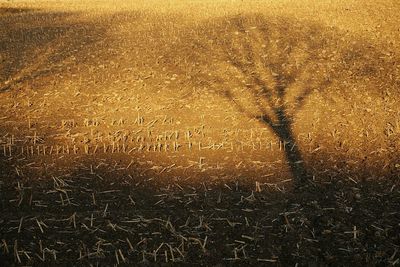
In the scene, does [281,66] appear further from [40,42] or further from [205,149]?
[40,42]

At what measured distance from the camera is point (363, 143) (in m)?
5.80

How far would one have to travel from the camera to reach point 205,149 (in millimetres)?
5879

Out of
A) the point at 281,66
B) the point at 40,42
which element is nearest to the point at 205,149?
the point at 281,66

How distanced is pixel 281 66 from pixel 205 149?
3828mm

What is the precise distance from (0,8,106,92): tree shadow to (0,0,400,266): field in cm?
8

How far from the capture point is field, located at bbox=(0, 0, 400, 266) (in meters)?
4.13

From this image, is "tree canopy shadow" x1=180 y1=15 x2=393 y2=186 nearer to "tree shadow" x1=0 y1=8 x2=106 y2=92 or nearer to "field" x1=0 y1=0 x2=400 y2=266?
"field" x1=0 y1=0 x2=400 y2=266

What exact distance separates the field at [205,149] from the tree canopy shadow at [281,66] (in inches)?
1.8

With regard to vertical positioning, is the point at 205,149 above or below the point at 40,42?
above

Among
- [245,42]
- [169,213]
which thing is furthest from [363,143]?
[245,42]

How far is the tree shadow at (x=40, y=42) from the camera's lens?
30.6 ft

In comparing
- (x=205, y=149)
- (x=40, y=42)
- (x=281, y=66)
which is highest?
(x=205, y=149)

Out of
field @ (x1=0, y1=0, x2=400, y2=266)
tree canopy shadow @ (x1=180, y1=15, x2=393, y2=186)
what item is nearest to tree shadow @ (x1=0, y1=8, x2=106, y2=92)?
field @ (x1=0, y1=0, x2=400, y2=266)

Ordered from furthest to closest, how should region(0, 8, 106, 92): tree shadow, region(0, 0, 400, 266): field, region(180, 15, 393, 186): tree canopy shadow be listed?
region(0, 8, 106, 92): tree shadow
region(180, 15, 393, 186): tree canopy shadow
region(0, 0, 400, 266): field
